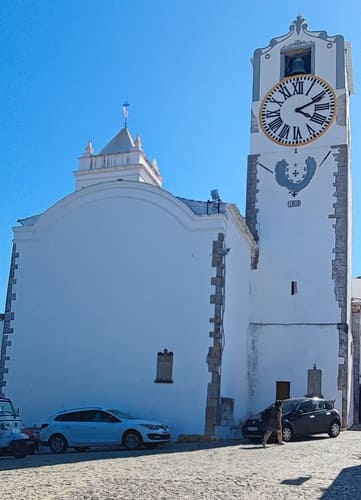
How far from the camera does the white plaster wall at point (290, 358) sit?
23.7 meters

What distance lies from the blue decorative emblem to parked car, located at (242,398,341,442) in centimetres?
930

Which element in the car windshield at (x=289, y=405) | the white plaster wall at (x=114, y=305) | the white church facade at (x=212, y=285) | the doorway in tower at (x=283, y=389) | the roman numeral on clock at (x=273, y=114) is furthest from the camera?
the roman numeral on clock at (x=273, y=114)

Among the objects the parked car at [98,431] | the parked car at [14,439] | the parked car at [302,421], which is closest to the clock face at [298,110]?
the parked car at [302,421]

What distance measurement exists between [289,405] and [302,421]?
0.61m

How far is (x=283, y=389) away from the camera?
78.8 feet

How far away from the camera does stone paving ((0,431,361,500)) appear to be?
9.16 metres

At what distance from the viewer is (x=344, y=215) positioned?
25.0m

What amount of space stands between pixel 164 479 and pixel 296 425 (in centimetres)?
871

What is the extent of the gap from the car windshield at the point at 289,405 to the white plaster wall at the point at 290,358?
479 cm

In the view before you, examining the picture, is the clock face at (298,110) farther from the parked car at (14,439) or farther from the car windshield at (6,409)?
the parked car at (14,439)

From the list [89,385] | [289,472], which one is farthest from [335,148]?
[289,472]

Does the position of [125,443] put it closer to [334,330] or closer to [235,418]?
[235,418]

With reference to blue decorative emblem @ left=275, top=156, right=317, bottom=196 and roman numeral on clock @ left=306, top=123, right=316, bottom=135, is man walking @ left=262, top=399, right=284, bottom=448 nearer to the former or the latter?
blue decorative emblem @ left=275, top=156, right=317, bottom=196

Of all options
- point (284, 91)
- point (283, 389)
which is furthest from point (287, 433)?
point (284, 91)
